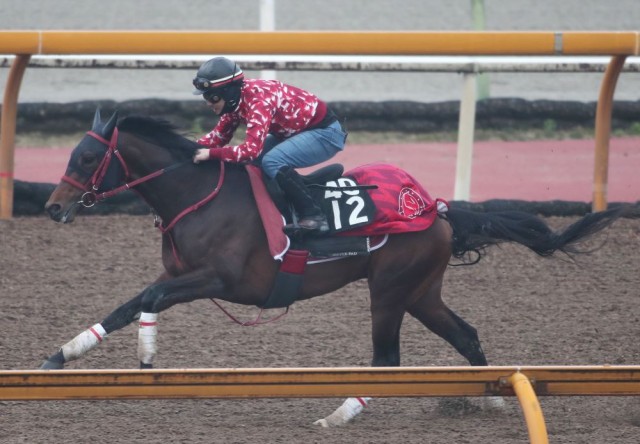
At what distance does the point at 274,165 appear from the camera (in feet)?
19.1

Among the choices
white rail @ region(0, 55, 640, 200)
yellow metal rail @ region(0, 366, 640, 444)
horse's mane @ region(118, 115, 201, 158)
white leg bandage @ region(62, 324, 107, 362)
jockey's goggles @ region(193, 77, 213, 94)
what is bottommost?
white leg bandage @ region(62, 324, 107, 362)

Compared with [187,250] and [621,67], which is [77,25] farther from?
[187,250]

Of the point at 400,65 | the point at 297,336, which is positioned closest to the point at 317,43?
the point at 400,65

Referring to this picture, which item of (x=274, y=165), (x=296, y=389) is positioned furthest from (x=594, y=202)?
(x=296, y=389)

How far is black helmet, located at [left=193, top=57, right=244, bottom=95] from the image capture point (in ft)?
18.7

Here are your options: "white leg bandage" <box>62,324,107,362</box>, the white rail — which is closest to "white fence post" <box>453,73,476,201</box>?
the white rail

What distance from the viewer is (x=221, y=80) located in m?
5.70

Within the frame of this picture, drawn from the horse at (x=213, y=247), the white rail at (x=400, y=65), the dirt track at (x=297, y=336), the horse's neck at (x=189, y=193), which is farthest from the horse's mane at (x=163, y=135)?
the white rail at (x=400, y=65)

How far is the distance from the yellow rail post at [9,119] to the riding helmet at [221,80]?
11.1 ft

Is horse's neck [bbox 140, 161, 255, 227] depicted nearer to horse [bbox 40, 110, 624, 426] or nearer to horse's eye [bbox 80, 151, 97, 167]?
horse [bbox 40, 110, 624, 426]

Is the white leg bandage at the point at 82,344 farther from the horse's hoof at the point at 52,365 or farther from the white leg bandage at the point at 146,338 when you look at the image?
the white leg bandage at the point at 146,338

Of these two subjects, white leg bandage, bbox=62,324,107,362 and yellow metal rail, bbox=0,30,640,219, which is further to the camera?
yellow metal rail, bbox=0,30,640,219

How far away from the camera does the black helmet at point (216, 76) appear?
5.69 meters

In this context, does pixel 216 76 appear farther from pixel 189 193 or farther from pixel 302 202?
pixel 302 202
